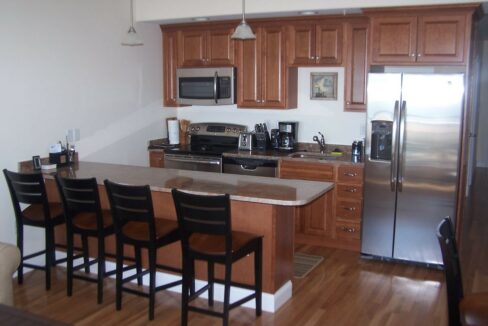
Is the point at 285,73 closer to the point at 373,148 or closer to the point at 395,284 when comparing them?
the point at 373,148

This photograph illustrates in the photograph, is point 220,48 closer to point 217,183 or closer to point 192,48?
point 192,48

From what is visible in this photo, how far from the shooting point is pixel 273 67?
218 inches

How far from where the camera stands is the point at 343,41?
204 inches

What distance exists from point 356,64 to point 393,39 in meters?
0.59

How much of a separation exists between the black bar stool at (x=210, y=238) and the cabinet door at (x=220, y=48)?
2712 mm

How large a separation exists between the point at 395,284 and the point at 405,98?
5.09 feet

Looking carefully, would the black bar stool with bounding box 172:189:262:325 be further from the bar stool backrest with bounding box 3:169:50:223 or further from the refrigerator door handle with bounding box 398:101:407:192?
the refrigerator door handle with bounding box 398:101:407:192

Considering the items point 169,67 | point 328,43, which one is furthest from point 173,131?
point 328,43

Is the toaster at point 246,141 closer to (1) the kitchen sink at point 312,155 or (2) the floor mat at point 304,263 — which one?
(1) the kitchen sink at point 312,155

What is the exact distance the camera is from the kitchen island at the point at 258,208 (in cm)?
356


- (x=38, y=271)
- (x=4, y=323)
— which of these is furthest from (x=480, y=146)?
(x=4, y=323)

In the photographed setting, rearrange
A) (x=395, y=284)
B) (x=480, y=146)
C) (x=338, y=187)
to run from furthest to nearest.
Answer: (x=480, y=146), (x=338, y=187), (x=395, y=284)

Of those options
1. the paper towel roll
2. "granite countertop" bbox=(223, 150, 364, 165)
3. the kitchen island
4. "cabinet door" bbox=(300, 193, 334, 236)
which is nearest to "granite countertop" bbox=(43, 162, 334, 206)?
the kitchen island

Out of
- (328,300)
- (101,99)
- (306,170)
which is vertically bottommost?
(328,300)
